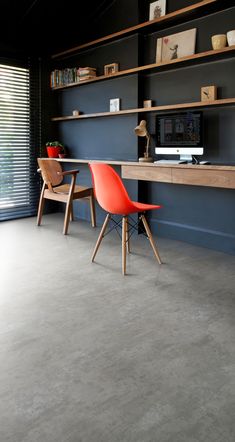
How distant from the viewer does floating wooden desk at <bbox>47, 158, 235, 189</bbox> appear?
3.13 meters

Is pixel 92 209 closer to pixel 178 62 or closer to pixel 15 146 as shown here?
pixel 15 146

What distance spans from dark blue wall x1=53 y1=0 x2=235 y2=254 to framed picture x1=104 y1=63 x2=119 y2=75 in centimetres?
7

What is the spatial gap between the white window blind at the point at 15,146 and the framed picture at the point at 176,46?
80.7 inches

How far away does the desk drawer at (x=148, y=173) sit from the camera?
3.58 m

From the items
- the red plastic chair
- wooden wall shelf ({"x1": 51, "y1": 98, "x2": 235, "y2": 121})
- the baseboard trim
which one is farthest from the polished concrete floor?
wooden wall shelf ({"x1": 51, "y1": 98, "x2": 235, "y2": 121})

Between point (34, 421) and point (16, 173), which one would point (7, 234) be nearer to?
point (16, 173)

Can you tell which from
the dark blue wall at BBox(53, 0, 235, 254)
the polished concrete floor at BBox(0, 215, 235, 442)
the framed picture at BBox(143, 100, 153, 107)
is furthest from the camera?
the framed picture at BBox(143, 100, 153, 107)

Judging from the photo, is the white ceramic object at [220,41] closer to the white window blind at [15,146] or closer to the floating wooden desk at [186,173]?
the floating wooden desk at [186,173]

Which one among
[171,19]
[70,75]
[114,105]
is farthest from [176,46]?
[70,75]

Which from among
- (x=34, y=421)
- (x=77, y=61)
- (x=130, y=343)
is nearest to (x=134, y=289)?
(x=130, y=343)

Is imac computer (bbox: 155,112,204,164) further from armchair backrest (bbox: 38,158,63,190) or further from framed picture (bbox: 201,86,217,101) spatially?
armchair backrest (bbox: 38,158,63,190)

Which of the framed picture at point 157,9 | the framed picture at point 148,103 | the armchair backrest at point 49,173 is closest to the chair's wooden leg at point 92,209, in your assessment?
the armchair backrest at point 49,173

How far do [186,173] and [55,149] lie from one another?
2.50m

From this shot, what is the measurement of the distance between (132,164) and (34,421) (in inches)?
110
